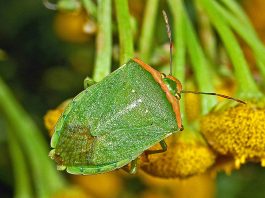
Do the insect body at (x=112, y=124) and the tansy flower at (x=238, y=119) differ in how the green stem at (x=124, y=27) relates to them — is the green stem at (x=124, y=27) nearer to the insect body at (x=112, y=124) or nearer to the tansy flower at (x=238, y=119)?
the insect body at (x=112, y=124)

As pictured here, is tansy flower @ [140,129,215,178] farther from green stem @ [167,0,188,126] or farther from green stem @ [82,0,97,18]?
green stem @ [82,0,97,18]

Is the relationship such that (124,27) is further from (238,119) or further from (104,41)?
(238,119)

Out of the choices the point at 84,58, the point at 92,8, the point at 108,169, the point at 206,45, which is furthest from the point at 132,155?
the point at 84,58

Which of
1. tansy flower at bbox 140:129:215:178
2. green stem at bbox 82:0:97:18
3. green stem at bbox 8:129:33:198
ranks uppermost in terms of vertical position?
green stem at bbox 82:0:97:18

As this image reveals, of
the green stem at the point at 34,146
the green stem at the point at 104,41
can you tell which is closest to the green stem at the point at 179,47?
the green stem at the point at 104,41

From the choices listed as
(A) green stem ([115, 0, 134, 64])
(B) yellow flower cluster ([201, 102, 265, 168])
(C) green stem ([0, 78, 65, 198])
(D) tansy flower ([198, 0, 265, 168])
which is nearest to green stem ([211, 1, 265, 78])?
(D) tansy flower ([198, 0, 265, 168])

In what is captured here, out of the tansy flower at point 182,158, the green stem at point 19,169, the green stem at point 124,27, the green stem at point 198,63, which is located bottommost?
the green stem at point 19,169

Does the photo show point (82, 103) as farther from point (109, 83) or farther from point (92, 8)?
point (92, 8)
